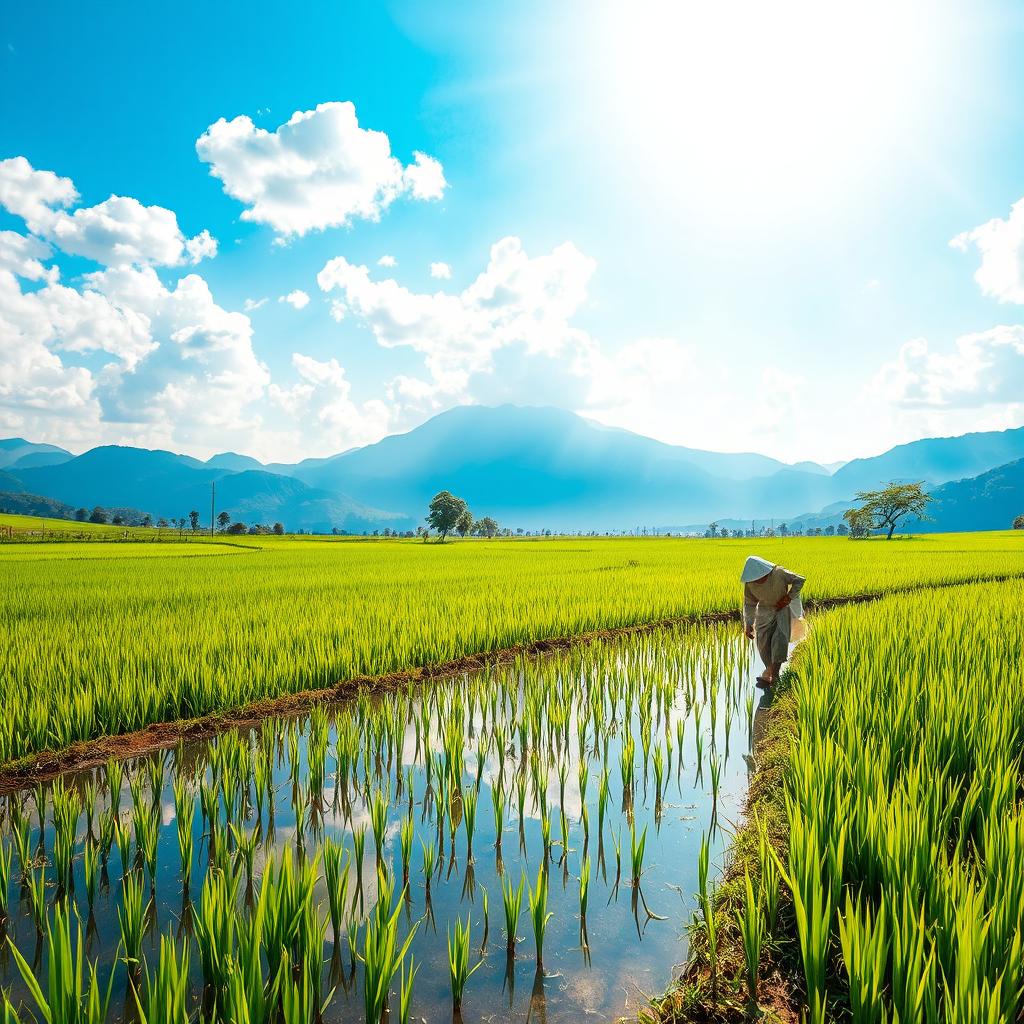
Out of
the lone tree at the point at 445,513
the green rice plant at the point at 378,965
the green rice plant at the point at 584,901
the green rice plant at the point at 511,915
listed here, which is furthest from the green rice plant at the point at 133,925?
the lone tree at the point at 445,513

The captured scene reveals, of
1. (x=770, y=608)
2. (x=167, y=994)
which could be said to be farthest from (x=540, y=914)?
(x=770, y=608)

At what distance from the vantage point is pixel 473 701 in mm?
5008

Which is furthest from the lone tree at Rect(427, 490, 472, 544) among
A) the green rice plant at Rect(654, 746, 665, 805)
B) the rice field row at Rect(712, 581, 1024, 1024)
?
the green rice plant at Rect(654, 746, 665, 805)

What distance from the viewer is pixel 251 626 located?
720cm

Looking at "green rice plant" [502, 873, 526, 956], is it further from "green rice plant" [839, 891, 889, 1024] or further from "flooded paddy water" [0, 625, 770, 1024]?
"green rice plant" [839, 891, 889, 1024]

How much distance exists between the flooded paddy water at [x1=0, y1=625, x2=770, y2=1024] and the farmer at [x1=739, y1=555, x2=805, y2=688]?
3.75 ft

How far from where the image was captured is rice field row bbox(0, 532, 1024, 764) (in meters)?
4.54

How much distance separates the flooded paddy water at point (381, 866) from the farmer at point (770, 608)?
45.0 inches

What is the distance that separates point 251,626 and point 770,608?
6000 millimetres

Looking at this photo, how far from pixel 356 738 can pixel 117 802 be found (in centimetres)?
130

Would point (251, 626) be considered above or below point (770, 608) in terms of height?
below

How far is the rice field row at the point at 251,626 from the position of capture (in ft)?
14.9

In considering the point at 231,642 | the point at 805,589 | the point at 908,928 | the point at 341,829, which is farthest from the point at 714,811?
the point at 805,589

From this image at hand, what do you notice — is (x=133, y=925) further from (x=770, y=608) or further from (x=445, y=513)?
(x=445, y=513)
